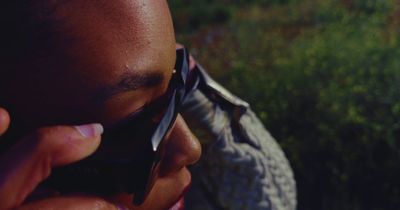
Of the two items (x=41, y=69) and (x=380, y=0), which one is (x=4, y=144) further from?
(x=380, y=0)

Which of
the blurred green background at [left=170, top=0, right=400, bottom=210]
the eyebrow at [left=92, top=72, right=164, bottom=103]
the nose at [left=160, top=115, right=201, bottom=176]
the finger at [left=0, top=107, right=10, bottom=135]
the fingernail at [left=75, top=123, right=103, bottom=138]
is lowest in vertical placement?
the blurred green background at [left=170, top=0, right=400, bottom=210]

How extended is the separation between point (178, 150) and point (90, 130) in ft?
0.91

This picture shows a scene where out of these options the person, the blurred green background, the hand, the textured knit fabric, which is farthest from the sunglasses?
the blurred green background

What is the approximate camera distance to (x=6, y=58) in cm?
125

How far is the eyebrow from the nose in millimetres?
158

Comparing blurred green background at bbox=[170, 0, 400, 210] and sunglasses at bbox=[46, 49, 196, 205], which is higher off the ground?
sunglasses at bbox=[46, 49, 196, 205]

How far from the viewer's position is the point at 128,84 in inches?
52.6

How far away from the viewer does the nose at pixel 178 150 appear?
58.8 inches

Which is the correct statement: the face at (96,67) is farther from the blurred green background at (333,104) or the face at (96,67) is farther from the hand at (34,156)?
the blurred green background at (333,104)

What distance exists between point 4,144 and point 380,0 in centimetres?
367

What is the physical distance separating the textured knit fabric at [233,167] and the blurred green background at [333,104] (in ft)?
2.63

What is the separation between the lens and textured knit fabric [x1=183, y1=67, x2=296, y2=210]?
1936 mm

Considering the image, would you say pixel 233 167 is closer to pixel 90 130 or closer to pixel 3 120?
pixel 90 130

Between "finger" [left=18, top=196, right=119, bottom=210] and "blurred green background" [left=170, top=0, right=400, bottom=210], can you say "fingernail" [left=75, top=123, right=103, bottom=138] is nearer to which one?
"finger" [left=18, top=196, right=119, bottom=210]
